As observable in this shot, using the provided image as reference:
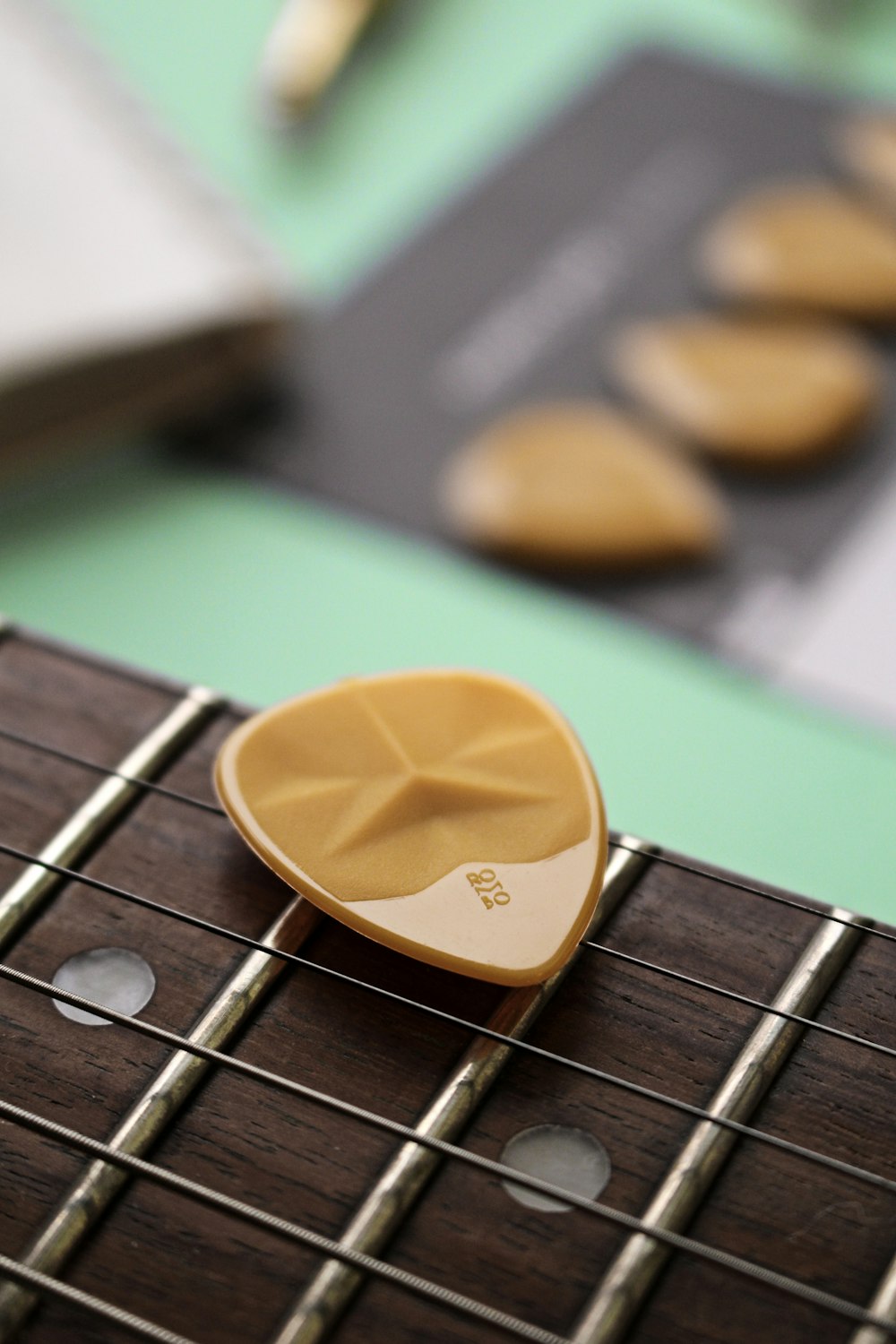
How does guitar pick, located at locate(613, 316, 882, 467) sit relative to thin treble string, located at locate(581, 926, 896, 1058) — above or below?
above

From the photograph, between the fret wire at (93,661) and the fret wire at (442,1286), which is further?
the fret wire at (93,661)

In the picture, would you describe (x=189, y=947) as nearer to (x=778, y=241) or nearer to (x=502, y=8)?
(x=778, y=241)

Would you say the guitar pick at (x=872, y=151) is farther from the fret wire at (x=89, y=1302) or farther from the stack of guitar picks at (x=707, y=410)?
the fret wire at (x=89, y=1302)

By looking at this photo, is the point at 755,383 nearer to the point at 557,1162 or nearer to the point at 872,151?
the point at 872,151

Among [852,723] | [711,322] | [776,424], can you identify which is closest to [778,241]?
[711,322]

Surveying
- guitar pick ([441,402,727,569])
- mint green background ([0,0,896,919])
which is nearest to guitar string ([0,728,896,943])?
mint green background ([0,0,896,919])

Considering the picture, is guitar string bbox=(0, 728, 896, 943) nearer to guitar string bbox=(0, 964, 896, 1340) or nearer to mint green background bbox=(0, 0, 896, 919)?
guitar string bbox=(0, 964, 896, 1340)

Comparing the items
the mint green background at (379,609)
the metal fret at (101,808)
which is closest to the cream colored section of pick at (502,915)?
the metal fret at (101,808)
